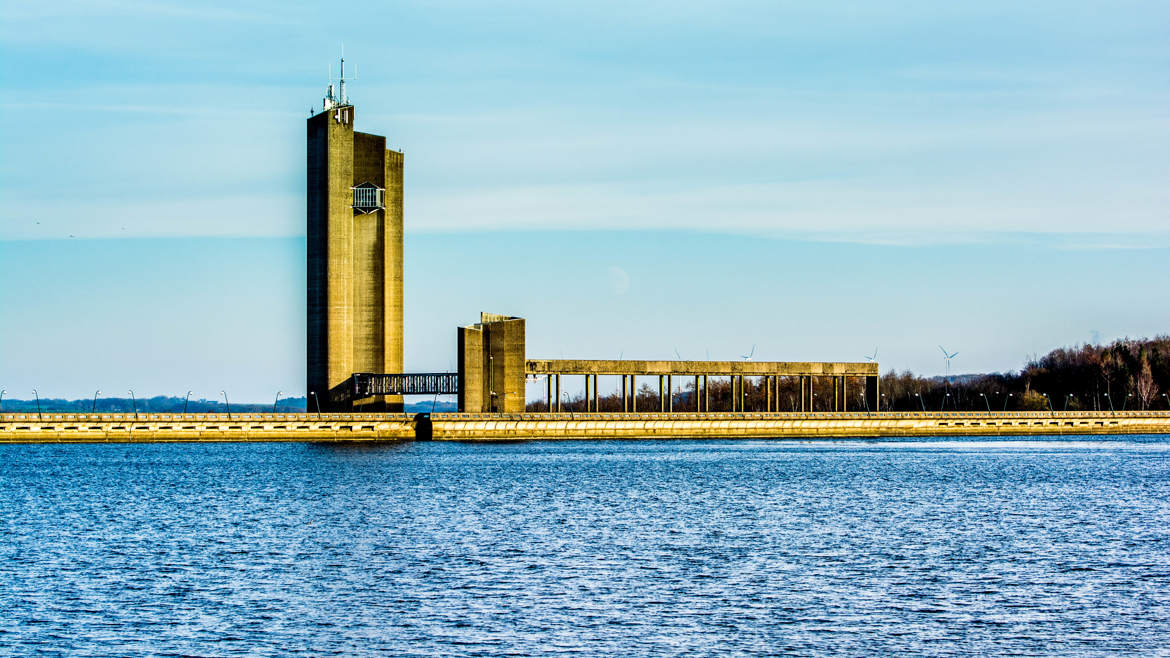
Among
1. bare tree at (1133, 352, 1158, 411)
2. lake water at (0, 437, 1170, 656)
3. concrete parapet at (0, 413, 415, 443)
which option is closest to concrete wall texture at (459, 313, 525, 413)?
concrete parapet at (0, 413, 415, 443)

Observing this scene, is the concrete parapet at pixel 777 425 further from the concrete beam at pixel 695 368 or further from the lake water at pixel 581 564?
the lake water at pixel 581 564

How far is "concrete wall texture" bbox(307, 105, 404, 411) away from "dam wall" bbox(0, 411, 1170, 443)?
7566 millimetres

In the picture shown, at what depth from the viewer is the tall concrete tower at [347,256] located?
131875 millimetres

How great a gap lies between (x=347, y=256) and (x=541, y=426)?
79.3 ft

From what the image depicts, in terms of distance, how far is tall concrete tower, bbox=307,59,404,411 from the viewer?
13188 cm

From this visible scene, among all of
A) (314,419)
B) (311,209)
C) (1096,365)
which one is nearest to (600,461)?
(314,419)

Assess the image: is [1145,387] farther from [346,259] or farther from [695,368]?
[346,259]

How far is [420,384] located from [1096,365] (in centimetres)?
9291

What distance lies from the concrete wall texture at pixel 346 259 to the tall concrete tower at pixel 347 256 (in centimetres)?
9

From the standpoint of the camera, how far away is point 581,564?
39594 millimetres

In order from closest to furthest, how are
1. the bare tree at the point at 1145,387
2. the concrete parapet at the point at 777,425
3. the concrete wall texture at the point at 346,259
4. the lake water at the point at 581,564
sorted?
the lake water at the point at 581,564
the concrete wall texture at the point at 346,259
the concrete parapet at the point at 777,425
the bare tree at the point at 1145,387

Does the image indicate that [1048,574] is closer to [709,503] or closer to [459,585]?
[459,585]

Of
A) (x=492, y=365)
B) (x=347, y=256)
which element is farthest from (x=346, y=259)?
(x=492, y=365)

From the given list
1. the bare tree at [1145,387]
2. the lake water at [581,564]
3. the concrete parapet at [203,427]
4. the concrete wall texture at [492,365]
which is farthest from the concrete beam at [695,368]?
the lake water at [581,564]
